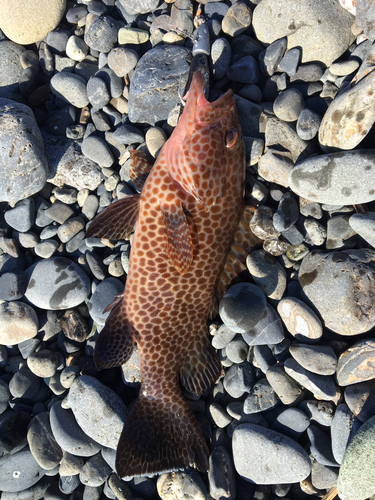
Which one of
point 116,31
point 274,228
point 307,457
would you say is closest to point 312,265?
point 274,228

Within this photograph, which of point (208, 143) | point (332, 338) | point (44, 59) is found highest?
point (208, 143)

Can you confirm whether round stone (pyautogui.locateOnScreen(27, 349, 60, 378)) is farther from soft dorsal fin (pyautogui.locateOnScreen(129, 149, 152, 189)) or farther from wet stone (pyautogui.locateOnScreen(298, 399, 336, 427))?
wet stone (pyautogui.locateOnScreen(298, 399, 336, 427))

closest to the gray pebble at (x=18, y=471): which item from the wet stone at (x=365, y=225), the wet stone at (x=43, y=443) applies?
the wet stone at (x=43, y=443)

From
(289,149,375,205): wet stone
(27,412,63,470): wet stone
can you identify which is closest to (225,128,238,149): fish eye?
(289,149,375,205): wet stone

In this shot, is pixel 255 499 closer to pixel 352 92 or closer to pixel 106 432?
pixel 106 432

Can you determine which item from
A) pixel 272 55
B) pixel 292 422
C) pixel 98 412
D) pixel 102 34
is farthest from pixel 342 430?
pixel 102 34

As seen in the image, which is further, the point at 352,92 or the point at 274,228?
the point at 274,228

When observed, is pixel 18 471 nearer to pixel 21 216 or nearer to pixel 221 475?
pixel 221 475

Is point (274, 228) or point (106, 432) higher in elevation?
point (274, 228)
